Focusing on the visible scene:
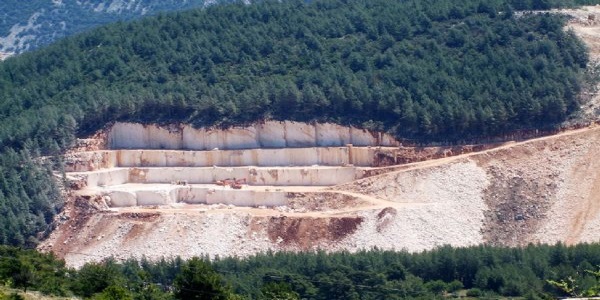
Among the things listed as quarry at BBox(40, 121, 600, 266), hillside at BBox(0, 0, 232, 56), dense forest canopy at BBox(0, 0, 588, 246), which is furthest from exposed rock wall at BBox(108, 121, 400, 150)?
hillside at BBox(0, 0, 232, 56)

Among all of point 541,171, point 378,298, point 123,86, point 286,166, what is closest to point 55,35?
point 123,86

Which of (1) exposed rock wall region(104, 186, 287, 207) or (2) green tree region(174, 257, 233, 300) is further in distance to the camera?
(1) exposed rock wall region(104, 186, 287, 207)

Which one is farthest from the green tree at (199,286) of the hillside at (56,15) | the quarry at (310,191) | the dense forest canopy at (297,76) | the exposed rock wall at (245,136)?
the hillside at (56,15)

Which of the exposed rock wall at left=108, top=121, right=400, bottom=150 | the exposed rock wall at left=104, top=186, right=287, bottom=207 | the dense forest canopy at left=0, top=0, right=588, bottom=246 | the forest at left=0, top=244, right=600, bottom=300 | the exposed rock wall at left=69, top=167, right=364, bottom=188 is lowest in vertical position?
the forest at left=0, top=244, right=600, bottom=300

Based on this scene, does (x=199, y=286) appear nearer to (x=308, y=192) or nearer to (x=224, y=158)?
(x=308, y=192)

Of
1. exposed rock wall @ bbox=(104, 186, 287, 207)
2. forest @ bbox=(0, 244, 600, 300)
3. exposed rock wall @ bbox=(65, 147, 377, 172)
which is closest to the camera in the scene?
forest @ bbox=(0, 244, 600, 300)

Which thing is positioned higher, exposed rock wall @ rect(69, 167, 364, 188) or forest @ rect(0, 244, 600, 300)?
exposed rock wall @ rect(69, 167, 364, 188)

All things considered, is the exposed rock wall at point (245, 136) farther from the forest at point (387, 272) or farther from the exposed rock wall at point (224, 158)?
the forest at point (387, 272)

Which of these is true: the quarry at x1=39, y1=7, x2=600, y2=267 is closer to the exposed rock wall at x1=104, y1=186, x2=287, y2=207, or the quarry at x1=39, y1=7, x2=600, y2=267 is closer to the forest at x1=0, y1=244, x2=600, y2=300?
the exposed rock wall at x1=104, y1=186, x2=287, y2=207
